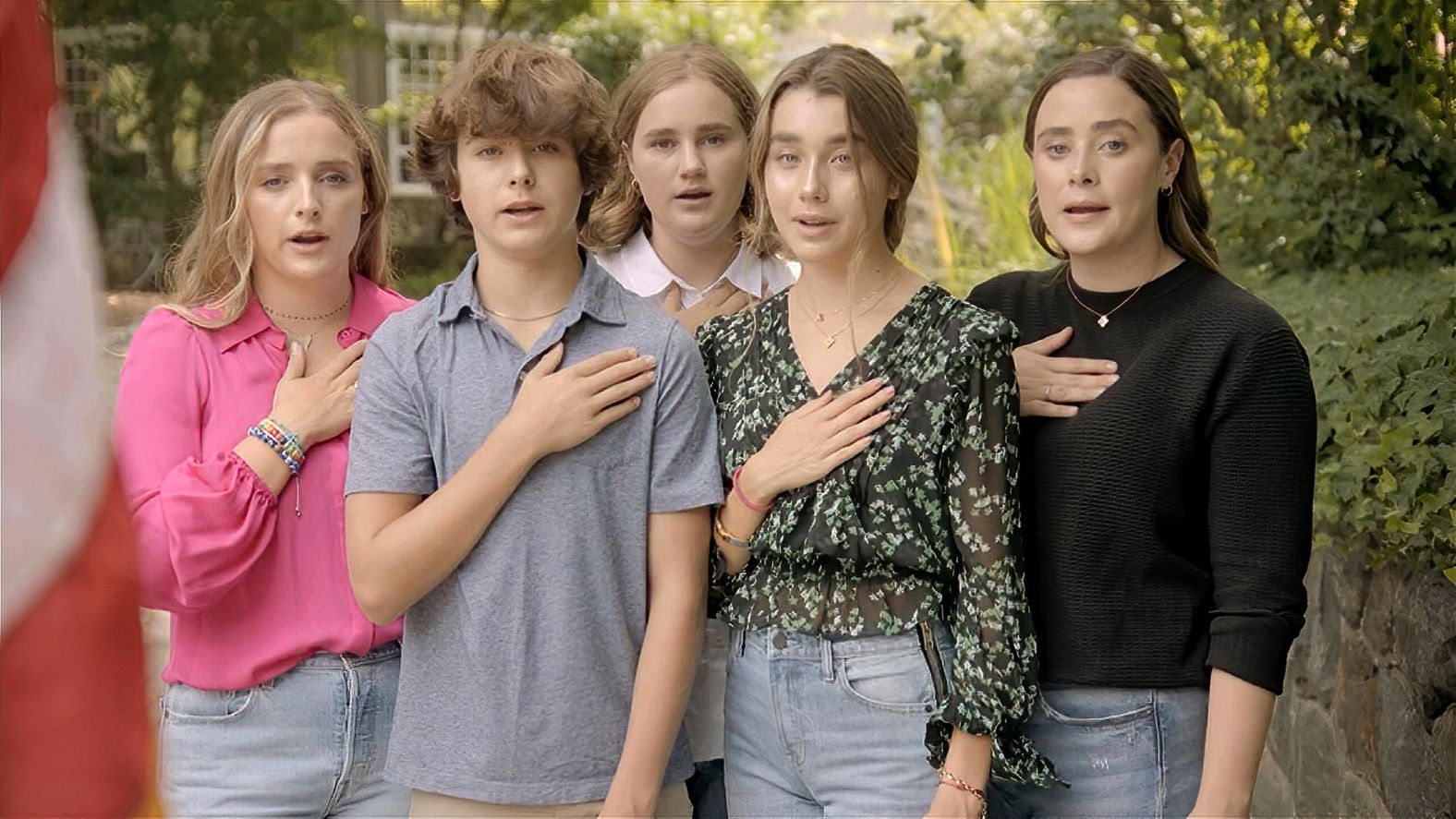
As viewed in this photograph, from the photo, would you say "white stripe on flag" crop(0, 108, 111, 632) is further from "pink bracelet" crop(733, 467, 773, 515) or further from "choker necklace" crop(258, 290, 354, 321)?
"choker necklace" crop(258, 290, 354, 321)

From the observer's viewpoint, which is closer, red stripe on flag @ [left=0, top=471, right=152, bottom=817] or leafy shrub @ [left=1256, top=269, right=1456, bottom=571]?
red stripe on flag @ [left=0, top=471, right=152, bottom=817]

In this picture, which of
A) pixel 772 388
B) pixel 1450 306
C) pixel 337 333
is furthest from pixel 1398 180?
pixel 337 333

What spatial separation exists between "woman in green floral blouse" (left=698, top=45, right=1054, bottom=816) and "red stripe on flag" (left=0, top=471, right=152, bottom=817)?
1.49 m

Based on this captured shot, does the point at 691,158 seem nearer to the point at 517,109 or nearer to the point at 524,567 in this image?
the point at 517,109

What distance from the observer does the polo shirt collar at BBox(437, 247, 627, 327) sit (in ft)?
7.82

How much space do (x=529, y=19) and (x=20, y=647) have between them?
10.4 m

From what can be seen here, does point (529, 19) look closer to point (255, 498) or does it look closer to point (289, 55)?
point (289, 55)

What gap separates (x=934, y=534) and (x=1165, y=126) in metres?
0.73

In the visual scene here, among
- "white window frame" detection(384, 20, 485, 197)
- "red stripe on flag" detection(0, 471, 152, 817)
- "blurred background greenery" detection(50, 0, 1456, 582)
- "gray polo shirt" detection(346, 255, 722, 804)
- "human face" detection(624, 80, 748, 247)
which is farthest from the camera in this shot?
"white window frame" detection(384, 20, 485, 197)

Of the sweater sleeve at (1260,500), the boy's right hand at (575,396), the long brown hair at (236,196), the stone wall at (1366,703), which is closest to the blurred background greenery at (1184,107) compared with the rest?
the stone wall at (1366,703)

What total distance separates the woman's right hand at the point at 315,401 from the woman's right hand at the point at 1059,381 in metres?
1.02

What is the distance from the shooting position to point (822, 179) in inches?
93.8

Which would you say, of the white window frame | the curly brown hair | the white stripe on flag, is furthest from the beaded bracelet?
the white window frame

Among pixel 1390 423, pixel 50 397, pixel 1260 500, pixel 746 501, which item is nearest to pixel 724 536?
pixel 746 501
